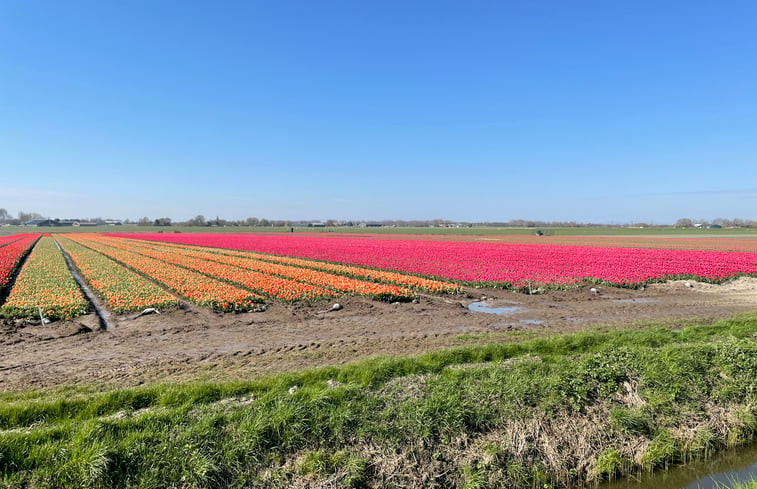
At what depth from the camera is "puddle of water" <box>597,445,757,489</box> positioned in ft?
19.7

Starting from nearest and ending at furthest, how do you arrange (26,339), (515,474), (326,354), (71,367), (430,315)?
(515,474) < (71,367) < (326,354) < (26,339) < (430,315)

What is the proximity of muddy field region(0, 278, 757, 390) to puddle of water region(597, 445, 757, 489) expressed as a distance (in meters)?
5.12

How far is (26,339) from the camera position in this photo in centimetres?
1184

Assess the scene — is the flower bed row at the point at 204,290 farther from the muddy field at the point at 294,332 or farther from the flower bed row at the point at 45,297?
the flower bed row at the point at 45,297

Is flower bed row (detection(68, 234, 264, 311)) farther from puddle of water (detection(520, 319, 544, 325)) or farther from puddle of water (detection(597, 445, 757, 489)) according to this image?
→ puddle of water (detection(597, 445, 757, 489))

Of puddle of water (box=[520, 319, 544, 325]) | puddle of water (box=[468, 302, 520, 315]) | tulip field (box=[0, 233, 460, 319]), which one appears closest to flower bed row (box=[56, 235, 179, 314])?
tulip field (box=[0, 233, 460, 319])

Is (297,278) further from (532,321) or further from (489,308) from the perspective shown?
(532,321)

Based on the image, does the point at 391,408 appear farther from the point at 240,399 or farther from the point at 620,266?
the point at 620,266

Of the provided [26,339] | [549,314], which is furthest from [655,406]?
[26,339]

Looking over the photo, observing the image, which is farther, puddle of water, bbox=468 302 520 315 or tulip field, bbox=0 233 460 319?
puddle of water, bbox=468 302 520 315

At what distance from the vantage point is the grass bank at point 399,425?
5.37 metres

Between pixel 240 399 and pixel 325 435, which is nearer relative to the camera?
pixel 325 435

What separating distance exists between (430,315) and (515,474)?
30.6ft

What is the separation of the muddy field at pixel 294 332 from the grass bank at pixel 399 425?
159 centimetres
